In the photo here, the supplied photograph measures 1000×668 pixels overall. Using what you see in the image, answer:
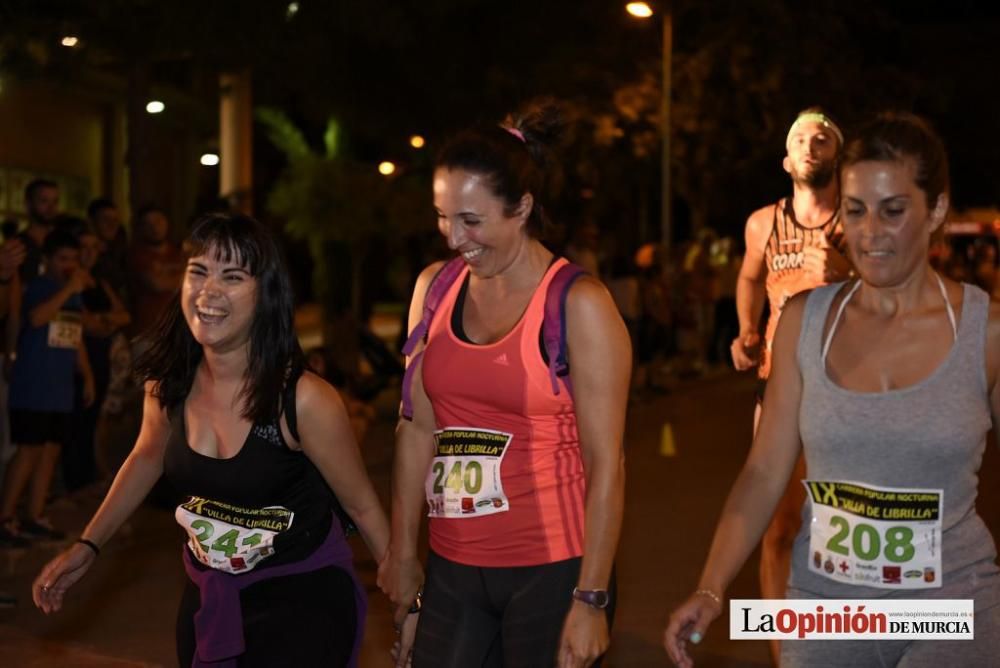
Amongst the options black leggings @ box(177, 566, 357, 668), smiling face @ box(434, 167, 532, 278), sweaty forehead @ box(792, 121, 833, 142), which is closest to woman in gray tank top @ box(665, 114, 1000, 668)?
smiling face @ box(434, 167, 532, 278)

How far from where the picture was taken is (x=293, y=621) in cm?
407

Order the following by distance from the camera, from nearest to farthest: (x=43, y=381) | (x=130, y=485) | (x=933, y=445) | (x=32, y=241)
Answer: (x=933, y=445) → (x=130, y=485) → (x=43, y=381) → (x=32, y=241)

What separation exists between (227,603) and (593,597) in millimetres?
1010

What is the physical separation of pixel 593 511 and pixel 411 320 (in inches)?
33.9

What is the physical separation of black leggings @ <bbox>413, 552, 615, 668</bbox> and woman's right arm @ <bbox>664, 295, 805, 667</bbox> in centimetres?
52

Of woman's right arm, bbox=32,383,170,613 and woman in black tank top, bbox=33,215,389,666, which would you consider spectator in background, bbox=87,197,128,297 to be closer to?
woman's right arm, bbox=32,383,170,613

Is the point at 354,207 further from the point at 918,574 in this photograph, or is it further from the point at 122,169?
the point at 918,574

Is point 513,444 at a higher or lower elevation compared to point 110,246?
lower

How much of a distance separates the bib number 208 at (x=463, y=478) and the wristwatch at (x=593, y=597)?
39cm

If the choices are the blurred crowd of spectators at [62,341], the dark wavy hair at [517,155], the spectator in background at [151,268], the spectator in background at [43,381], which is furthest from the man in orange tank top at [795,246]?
the spectator in background at [151,268]

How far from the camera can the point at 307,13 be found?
14016 millimetres

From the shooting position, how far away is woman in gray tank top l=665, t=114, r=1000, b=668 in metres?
3.24

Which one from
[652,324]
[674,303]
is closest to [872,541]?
[652,324]

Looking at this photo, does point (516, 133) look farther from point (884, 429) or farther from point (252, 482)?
point (884, 429)
